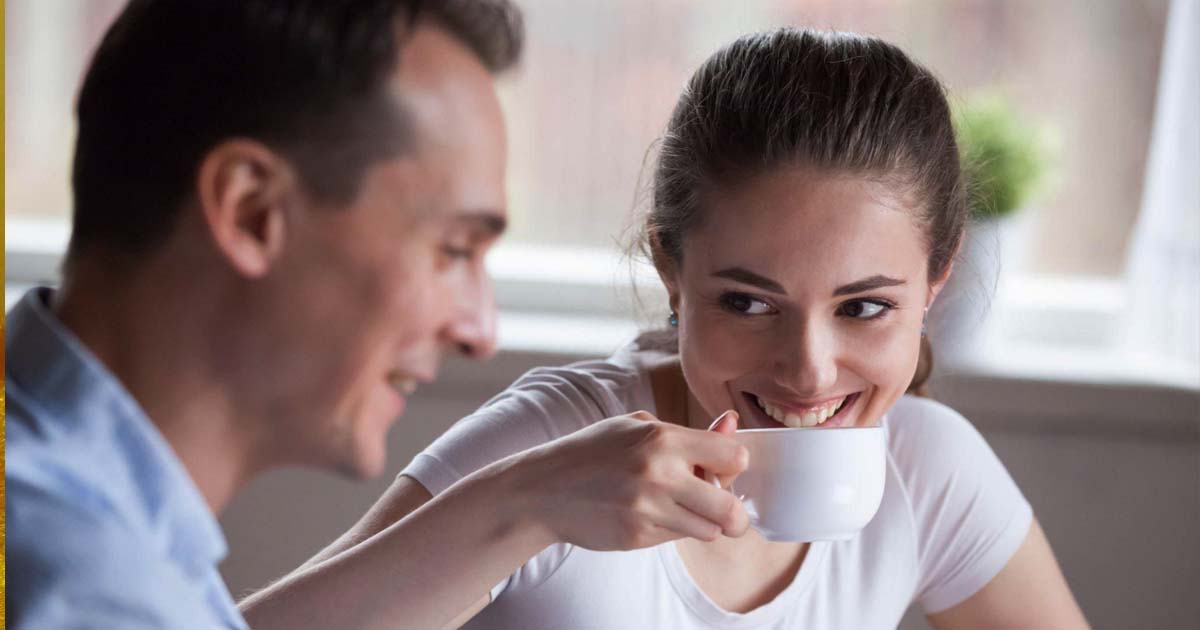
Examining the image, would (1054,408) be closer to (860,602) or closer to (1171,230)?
(1171,230)

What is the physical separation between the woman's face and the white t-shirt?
13 centimetres

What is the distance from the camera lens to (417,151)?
54 cm

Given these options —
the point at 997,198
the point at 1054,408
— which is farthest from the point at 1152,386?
the point at 997,198

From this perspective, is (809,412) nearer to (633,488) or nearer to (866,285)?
(866,285)

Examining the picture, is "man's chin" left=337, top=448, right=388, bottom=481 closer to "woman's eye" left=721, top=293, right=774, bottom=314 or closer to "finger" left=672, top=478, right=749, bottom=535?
"finger" left=672, top=478, right=749, bottom=535

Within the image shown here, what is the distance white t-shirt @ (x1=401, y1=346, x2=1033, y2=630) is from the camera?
3.55ft

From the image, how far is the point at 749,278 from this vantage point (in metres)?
1.00

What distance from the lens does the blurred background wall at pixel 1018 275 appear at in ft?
5.49

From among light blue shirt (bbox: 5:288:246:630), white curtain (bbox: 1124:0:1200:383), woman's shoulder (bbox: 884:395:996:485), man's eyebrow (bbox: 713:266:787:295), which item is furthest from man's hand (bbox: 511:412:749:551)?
white curtain (bbox: 1124:0:1200:383)

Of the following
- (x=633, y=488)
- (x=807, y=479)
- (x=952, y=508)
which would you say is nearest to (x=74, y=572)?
(x=633, y=488)

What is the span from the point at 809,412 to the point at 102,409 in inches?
25.2

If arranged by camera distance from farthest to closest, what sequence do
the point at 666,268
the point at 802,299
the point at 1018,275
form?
the point at 1018,275
the point at 666,268
the point at 802,299

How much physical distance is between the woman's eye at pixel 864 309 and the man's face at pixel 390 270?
525 millimetres

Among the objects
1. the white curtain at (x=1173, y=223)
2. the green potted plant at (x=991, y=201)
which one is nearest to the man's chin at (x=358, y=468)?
the green potted plant at (x=991, y=201)
